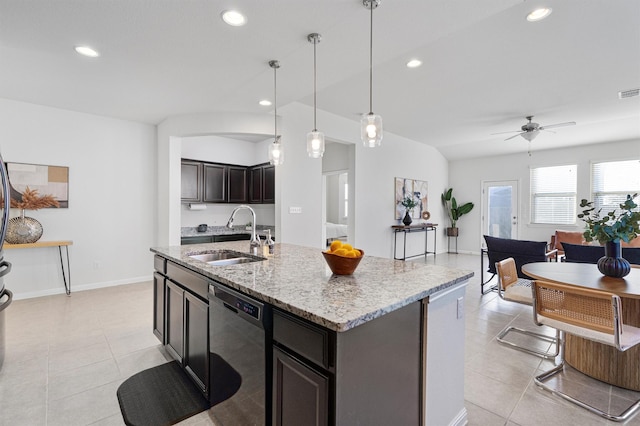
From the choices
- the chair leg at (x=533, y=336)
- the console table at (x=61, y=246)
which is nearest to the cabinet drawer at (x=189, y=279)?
the chair leg at (x=533, y=336)

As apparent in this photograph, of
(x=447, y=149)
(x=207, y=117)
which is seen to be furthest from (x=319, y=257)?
(x=447, y=149)

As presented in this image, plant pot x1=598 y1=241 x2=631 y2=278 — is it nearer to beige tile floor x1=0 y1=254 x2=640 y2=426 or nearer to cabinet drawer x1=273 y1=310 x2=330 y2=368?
beige tile floor x1=0 y1=254 x2=640 y2=426

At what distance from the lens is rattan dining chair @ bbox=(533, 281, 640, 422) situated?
1.77 m

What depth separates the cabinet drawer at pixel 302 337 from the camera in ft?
3.41

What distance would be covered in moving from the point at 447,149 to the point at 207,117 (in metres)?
6.32

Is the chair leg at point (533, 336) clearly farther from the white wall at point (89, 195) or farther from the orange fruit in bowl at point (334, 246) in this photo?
the white wall at point (89, 195)

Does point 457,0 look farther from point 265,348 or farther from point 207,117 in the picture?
point 207,117

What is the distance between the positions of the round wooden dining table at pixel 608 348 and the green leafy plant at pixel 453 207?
599cm

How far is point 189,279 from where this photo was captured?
2.01 meters

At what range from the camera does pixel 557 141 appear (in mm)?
6590

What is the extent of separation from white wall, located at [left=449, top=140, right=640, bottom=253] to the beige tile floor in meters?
4.70

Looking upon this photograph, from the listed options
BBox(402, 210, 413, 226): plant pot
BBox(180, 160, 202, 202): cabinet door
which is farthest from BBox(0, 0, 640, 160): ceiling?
BBox(402, 210, 413, 226): plant pot

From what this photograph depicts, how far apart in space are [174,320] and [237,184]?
13.9 feet

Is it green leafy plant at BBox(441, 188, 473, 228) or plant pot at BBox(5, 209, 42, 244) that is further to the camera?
green leafy plant at BBox(441, 188, 473, 228)
